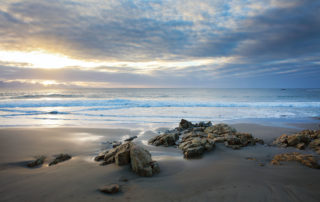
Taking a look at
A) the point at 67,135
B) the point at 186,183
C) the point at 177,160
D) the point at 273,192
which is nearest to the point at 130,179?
the point at 186,183

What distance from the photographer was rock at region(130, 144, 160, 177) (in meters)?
4.50

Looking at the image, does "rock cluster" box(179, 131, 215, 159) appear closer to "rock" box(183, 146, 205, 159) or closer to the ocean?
"rock" box(183, 146, 205, 159)

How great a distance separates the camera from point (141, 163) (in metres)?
4.60

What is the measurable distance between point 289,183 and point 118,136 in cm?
784

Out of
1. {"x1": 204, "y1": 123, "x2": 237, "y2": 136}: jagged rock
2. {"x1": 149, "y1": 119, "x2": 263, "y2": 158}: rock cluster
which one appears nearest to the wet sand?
{"x1": 149, "y1": 119, "x2": 263, "y2": 158}: rock cluster

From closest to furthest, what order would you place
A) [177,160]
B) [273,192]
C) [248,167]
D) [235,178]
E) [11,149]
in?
[273,192] < [235,178] < [248,167] < [177,160] < [11,149]

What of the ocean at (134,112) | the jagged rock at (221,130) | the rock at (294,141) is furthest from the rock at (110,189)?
the ocean at (134,112)

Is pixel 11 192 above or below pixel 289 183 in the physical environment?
below

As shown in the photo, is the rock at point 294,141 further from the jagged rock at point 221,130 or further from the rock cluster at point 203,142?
the jagged rock at point 221,130

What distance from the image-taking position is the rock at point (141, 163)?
4.50 meters

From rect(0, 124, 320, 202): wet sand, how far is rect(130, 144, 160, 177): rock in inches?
6.6

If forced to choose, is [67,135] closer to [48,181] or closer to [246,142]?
[48,181]

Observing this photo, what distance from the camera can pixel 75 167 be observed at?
17.1ft

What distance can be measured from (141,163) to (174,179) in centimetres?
96
